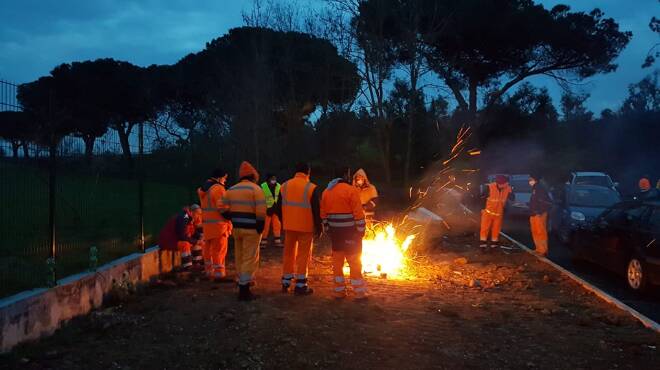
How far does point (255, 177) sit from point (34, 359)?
4.13 meters

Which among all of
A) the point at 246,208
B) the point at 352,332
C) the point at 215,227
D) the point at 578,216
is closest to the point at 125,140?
the point at 215,227

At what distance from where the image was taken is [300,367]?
5613 millimetres

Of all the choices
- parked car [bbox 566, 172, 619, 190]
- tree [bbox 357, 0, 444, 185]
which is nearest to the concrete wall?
A: tree [bbox 357, 0, 444, 185]

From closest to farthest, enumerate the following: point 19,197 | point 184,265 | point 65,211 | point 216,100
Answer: point 19,197
point 65,211
point 184,265
point 216,100

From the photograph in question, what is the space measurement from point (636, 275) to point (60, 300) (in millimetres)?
8286

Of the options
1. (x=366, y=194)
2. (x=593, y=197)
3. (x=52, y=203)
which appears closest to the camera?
(x=52, y=203)

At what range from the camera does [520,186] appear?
23594 millimetres

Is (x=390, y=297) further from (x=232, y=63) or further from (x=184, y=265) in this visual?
(x=232, y=63)

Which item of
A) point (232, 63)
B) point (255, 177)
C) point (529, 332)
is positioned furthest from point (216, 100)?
point (529, 332)

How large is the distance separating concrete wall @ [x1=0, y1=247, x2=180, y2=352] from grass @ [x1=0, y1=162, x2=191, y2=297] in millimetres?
297

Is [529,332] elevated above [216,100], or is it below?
below

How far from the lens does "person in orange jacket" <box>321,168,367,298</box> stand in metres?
8.55

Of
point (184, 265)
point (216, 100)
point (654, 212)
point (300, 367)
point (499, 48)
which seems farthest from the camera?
point (499, 48)

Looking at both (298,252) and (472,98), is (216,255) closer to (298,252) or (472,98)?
(298,252)
